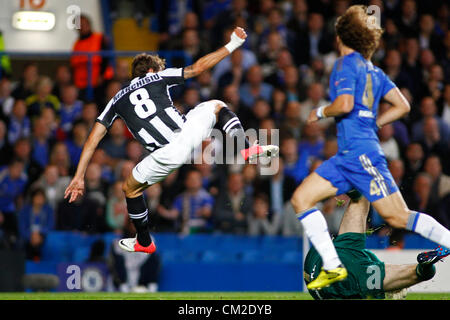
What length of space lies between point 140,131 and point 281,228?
4.07 metres

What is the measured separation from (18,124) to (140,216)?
209 inches

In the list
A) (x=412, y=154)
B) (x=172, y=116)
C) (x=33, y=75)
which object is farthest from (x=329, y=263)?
(x=33, y=75)

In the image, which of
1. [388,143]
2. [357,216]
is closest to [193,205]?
[388,143]

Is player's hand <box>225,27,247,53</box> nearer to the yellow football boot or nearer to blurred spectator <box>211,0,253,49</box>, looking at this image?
the yellow football boot

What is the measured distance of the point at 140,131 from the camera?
8.11 metres

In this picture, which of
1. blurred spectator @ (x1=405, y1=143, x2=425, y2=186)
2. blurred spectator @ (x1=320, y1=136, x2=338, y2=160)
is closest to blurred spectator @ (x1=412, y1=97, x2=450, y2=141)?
blurred spectator @ (x1=405, y1=143, x2=425, y2=186)

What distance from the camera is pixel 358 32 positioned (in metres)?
6.78

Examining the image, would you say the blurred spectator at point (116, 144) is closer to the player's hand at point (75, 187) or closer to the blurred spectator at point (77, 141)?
the blurred spectator at point (77, 141)

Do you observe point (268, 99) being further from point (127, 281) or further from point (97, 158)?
point (127, 281)

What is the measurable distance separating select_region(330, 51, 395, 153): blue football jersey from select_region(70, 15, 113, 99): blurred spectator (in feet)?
23.4

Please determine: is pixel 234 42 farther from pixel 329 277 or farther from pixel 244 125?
pixel 244 125

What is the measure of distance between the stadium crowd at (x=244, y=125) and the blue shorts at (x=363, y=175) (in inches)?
157

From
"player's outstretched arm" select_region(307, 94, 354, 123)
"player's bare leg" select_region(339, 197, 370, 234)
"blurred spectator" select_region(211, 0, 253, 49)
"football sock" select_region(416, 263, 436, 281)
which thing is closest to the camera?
"player's outstretched arm" select_region(307, 94, 354, 123)

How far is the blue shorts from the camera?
21.8 ft
